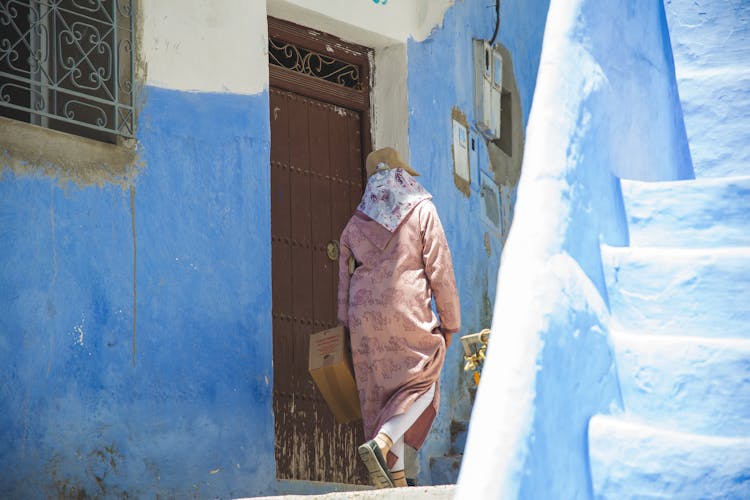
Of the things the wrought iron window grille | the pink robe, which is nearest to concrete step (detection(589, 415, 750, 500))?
the pink robe

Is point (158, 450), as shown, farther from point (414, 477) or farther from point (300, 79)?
point (300, 79)

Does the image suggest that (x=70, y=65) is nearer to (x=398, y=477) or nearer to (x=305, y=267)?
(x=305, y=267)

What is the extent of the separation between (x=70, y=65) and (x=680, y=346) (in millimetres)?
4133

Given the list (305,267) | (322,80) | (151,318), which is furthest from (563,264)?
(322,80)

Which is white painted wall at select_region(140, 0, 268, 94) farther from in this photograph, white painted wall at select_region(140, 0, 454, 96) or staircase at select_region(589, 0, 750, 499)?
staircase at select_region(589, 0, 750, 499)

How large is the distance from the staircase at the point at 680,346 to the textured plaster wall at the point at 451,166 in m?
4.64

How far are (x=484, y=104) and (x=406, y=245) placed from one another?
3.48m

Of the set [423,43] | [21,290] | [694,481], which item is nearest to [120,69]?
[21,290]

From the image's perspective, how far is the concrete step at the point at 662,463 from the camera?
279 centimetres

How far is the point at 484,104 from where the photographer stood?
9656mm

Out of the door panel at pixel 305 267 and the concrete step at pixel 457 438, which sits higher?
the door panel at pixel 305 267

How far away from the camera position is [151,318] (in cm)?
649

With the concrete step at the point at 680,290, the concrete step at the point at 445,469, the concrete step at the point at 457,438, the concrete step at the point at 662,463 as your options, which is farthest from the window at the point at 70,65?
the concrete step at the point at 662,463

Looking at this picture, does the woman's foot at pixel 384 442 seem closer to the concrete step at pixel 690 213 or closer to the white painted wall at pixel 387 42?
the concrete step at pixel 690 213
